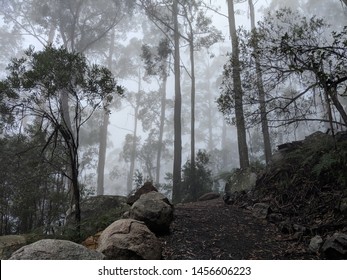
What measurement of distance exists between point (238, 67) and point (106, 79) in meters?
4.12

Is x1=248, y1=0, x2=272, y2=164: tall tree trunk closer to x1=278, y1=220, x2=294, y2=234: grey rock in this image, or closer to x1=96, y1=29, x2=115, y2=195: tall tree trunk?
x1=278, y1=220, x2=294, y2=234: grey rock

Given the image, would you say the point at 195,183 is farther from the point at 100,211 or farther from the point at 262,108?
the point at 100,211

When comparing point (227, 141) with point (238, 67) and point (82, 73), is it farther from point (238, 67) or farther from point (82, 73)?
point (82, 73)

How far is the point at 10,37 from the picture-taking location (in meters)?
30.3

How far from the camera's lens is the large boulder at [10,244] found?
204 inches

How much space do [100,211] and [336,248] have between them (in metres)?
5.75

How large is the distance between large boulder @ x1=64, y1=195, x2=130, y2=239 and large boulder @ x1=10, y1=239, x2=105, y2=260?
2.15 metres

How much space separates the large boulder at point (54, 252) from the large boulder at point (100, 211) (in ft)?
7.05

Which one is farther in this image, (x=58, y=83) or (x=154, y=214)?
(x=58, y=83)

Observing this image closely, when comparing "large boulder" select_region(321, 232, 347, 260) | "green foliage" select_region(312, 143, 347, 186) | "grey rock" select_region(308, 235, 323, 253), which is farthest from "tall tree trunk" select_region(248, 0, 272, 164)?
"large boulder" select_region(321, 232, 347, 260)

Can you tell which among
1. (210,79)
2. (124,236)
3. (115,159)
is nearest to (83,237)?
(124,236)

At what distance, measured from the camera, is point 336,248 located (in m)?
3.85

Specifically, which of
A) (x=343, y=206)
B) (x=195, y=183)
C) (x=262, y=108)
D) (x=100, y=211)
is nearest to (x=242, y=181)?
(x=262, y=108)

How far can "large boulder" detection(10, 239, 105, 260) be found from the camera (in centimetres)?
337
